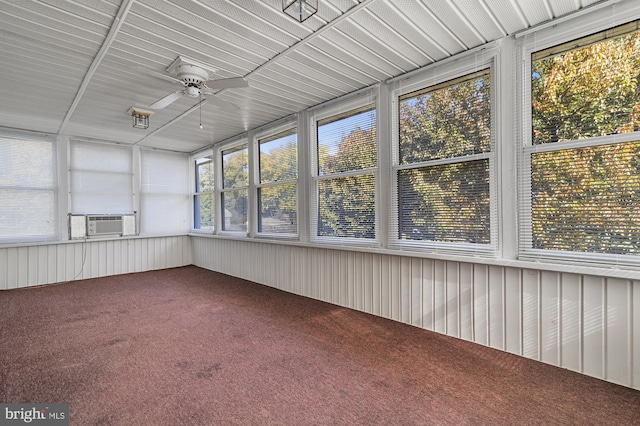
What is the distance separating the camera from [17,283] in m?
4.90

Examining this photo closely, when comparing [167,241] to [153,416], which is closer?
[153,416]

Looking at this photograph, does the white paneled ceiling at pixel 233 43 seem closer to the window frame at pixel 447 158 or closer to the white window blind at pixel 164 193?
the window frame at pixel 447 158

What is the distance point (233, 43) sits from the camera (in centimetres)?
260

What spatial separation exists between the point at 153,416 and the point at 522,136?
11.0 ft

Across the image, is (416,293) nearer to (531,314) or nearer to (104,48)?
(531,314)

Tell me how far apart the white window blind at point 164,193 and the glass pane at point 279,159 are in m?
2.77

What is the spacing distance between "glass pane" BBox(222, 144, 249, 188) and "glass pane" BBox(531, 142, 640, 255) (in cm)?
442

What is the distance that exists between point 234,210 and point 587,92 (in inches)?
207

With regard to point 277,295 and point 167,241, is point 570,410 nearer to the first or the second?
point 277,295

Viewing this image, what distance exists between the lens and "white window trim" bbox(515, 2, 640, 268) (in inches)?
83.0

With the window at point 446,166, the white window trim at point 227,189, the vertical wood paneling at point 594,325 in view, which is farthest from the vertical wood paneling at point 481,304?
the white window trim at point 227,189

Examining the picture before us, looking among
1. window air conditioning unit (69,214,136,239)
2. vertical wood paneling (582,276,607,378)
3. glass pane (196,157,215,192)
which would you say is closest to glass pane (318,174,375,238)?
vertical wood paneling (582,276,607,378)

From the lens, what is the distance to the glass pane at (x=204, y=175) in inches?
258

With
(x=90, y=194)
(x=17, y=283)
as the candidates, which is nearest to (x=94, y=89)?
(x=90, y=194)
